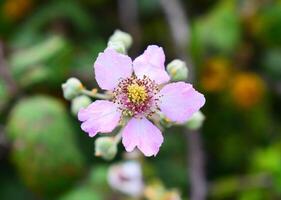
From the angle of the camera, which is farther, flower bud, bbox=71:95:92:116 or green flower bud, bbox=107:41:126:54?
flower bud, bbox=71:95:92:116

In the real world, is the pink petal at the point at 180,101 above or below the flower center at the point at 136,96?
below

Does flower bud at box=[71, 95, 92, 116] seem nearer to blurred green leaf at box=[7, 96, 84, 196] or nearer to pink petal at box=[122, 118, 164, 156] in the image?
pink petal at box=[122, 118, 164, 156]

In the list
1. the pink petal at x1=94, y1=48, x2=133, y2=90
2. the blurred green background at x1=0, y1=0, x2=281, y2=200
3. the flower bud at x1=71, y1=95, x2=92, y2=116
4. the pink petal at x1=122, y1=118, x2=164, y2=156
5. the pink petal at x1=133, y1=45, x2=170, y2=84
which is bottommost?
the pink petal at x1=122, y1=118, x2=164, y2=156

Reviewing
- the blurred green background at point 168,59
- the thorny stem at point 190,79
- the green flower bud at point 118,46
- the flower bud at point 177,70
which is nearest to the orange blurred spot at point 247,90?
the blurred green background at point 168,59

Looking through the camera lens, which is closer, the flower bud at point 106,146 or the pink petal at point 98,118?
the pink petal at point 98,118

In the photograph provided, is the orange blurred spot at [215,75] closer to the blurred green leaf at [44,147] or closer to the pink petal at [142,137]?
the blurred green leaf at [44,147]

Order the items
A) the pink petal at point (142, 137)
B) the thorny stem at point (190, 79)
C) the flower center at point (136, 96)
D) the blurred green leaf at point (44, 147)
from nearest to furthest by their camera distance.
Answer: the pink petal at point (142, 137), the flower center at point (136, 96), the blurred green leaf at point (44, 147), the thorny stem at point (190, 79)

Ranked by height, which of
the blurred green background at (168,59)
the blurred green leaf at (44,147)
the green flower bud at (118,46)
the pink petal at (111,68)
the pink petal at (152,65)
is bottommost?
the pink petal at (111,68)

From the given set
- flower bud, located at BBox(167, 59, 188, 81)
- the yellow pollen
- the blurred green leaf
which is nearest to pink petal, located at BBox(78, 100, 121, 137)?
the yellow pollen
